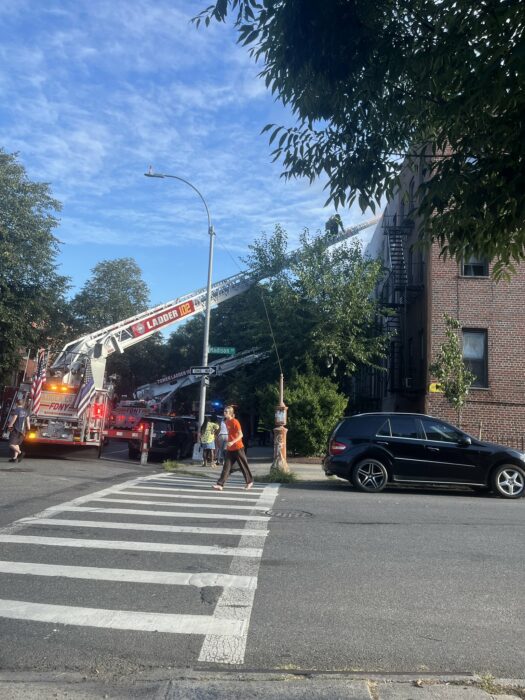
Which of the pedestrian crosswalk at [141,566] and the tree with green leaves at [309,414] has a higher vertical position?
the tree with green leaves at [309,414]

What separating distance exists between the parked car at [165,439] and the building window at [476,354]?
33.2 feet

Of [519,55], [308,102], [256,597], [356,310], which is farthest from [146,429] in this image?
[519,55]

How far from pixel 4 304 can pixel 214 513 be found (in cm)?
1729

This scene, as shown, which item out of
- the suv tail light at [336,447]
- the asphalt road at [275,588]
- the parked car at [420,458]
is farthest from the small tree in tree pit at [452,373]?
the asphalt road at [275,588]

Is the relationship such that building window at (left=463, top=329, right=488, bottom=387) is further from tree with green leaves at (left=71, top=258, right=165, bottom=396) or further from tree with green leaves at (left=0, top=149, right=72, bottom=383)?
tree with green leaves at (left=71, top=258, right=165, bottom=396)

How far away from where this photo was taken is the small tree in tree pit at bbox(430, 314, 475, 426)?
64.6 feet

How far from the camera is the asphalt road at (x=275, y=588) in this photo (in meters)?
4.48

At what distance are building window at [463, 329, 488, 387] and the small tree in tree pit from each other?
211 centimetres

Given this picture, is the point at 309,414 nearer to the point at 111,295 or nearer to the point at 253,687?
the point at 253,687

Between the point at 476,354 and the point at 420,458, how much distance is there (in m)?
10.1

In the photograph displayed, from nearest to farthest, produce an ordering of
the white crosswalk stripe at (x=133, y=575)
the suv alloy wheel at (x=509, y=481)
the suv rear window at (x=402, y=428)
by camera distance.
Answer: the white crosswalk stripe at (x=133, y=575)
the suv alloy wheel at (x=509, y=481)
the suv rear window at (x=402, y=428)

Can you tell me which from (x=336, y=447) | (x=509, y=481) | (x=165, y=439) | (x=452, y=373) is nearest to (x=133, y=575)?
(x=336, y=447)

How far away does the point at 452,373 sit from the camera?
2009cm

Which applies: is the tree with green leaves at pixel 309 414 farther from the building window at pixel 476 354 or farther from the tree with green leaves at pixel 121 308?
the tree with green leaves at pixel 121 308
